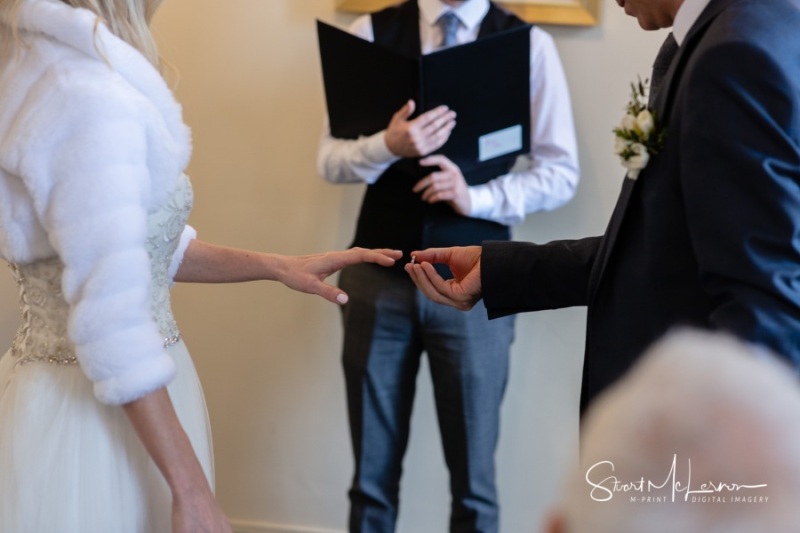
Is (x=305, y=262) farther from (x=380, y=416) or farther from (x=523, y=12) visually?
(x=523, y=12)

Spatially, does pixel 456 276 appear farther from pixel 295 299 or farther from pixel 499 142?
pixel 295 299

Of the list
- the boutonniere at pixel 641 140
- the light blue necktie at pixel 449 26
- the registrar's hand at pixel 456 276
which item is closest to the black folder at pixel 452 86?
the light blue necktie at pixel 449 26

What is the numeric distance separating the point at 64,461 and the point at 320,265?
0.58 m

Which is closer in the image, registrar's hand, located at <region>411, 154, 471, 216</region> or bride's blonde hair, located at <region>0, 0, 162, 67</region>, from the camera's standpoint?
bride's blonde hair, located at <region>0, 0, 162, 67</region>

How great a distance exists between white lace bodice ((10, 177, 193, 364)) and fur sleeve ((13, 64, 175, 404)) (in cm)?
17

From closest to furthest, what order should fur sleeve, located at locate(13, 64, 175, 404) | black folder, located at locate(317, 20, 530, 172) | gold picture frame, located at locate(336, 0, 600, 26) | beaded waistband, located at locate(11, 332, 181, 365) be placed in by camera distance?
fur sleeve, located at locate(13, 64, 175, 404)
beaded waistband, located at locate(11, 332, 181, 365)
black folder, located at locate(317, 20, 530, 172)
gold picture frame, located at locate(336, 0, 600, 26)

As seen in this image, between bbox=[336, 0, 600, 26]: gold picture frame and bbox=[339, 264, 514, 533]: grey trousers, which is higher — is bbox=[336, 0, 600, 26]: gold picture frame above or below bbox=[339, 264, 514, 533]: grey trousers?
above

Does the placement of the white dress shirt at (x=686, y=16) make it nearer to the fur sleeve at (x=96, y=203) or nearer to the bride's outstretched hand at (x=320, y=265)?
the bride's outstretched hand at (x=320, y=265)

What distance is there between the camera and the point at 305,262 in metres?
1.94

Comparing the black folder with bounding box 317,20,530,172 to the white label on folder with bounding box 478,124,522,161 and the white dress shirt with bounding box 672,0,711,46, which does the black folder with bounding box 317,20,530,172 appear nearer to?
the white label on folder with bounding box 478,124,522,161

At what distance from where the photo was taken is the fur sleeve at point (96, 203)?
1.40 metres

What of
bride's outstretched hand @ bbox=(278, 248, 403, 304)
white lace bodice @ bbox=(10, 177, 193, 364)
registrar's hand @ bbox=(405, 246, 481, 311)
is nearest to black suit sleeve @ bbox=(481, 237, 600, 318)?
registrar's hand @ bbox=(405, 246, 481, 311)

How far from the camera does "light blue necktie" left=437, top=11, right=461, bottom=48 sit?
2740 mm

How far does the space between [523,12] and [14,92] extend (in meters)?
1.75
